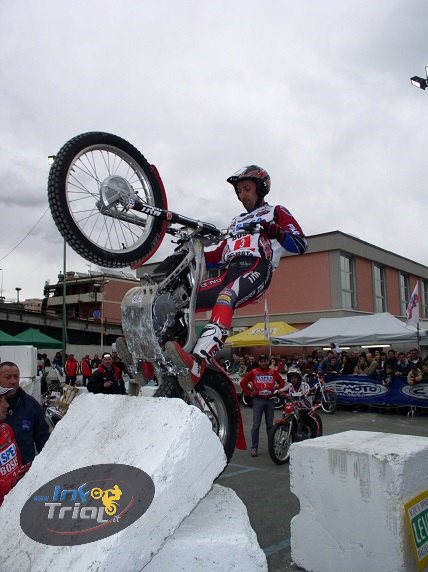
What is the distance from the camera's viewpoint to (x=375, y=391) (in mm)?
15297

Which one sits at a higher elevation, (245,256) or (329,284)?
(329,284)

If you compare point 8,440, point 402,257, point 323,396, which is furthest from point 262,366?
point 402,257

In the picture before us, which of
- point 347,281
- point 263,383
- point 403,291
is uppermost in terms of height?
point 347,281

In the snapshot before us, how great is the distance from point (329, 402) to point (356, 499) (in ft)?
41.2

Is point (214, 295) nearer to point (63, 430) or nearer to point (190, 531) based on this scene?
point (63, 430)

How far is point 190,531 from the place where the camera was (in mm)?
2391

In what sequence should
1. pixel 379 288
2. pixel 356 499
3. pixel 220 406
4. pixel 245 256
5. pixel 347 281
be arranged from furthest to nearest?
1. pixel 379 288
2. pixel 347 281
3. pixel 245 256
4. pixel 220 406
5. pixel 356 499

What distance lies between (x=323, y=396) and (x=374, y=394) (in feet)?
4.76

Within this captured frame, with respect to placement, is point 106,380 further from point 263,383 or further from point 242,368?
point 242,368

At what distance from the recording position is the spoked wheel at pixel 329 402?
50.9 ft

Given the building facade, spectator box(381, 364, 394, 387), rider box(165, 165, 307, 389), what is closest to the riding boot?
→ rider box(165, 165, 307, 389)

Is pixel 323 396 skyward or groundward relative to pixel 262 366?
groundward

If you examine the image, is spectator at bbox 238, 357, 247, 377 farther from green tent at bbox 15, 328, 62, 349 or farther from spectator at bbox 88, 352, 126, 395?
spectator at bbox 88, 352, 126, 395

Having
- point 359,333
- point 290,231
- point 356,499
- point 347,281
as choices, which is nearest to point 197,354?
point 290,231
